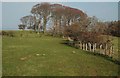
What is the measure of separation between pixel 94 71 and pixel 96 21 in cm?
3023

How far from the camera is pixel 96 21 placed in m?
44.4

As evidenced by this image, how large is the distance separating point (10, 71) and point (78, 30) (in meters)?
33.8

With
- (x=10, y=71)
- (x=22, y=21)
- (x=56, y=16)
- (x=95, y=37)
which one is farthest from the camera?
(x=22, y=21)

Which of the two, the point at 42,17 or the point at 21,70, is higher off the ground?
the point at 42,17

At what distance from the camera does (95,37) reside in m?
36.3

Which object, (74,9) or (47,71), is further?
(74,9)

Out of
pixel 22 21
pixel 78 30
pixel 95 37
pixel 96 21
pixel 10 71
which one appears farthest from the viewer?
pixel 22 21

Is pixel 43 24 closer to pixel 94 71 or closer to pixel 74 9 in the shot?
pixel 74 9

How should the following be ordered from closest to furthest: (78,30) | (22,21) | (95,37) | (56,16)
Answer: (95,37), (78,30), (56,16), (22,21)

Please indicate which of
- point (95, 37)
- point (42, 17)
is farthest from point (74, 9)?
point (95, 37)

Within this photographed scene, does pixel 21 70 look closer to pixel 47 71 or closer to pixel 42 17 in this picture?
pixel 47 71

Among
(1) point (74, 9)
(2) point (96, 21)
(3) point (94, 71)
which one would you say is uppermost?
(1) point (74, 9)

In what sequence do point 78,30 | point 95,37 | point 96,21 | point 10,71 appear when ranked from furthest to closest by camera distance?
point 78,30 < point 96,21 < point 95,37 < point 10,71

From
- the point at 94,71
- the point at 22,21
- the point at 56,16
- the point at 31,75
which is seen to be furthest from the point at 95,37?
the point at 22,21
